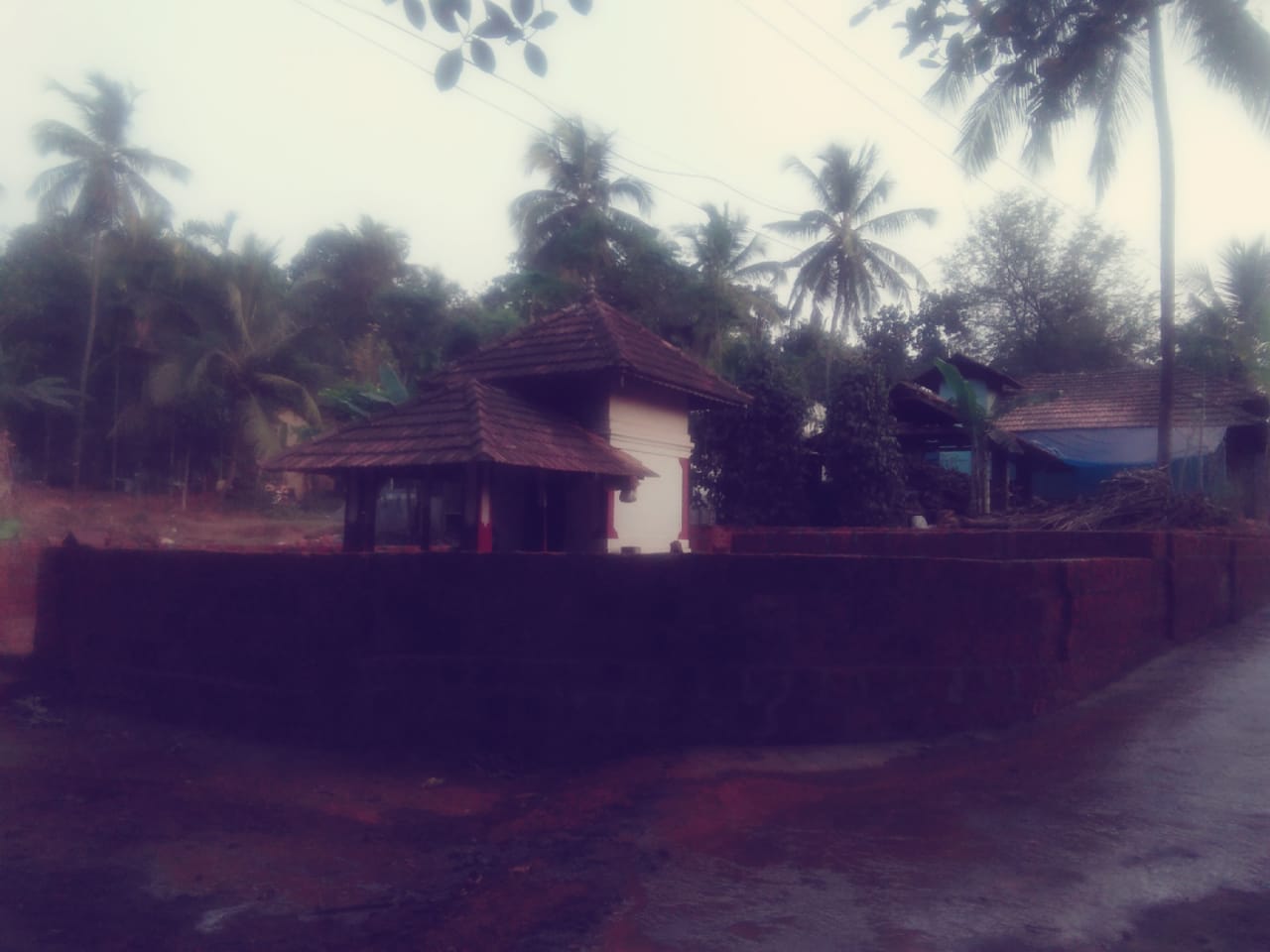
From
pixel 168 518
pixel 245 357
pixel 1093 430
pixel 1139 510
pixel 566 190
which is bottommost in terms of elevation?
pixel 168 518

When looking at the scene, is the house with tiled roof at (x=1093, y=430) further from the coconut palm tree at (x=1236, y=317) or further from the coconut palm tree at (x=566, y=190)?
the coconut palm tree at (x=566, y=190)

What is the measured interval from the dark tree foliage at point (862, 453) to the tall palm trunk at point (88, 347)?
71.3 feet

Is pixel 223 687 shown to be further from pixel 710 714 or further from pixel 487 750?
pixel 710 714

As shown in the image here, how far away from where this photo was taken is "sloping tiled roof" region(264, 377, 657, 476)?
36.8ft

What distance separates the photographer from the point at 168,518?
92.4 ft

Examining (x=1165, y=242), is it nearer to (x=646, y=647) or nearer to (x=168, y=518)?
(x=646, y=647)

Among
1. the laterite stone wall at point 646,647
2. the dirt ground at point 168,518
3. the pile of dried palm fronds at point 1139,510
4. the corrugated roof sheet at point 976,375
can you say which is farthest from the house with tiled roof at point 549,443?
the corrugated roof sheet at point 976,375

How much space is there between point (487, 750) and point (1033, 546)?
23.9ft

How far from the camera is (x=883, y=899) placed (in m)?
4.53

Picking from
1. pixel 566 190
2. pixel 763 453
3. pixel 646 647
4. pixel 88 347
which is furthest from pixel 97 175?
pixel 646 647

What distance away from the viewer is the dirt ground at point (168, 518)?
2380 centimetres

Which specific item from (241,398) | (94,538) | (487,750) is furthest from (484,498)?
(241,398)

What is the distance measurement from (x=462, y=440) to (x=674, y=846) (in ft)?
22.1

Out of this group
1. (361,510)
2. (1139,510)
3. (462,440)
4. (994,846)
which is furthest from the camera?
(1139,510)
